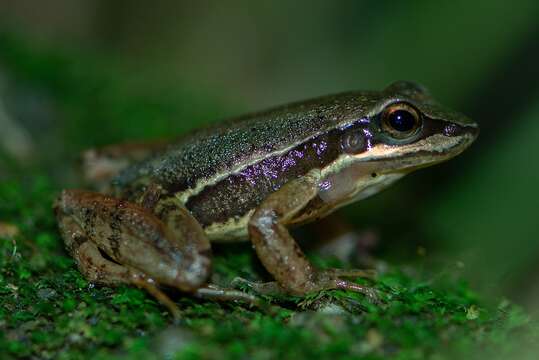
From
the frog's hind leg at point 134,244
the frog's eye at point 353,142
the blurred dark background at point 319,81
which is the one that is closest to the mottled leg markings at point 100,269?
the frog's hind leg at point 134,244

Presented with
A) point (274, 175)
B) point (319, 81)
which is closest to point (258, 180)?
point (274, 175)

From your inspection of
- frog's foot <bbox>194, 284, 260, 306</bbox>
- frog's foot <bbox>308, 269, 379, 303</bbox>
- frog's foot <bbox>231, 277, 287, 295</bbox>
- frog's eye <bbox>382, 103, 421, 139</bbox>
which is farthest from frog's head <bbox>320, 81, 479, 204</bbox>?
frog's foot <bbox>194, 284, 260, 306</bbox>

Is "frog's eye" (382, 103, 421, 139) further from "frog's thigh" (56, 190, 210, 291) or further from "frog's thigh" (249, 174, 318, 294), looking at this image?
"frog's thigh" (56, 190, 210, 291)

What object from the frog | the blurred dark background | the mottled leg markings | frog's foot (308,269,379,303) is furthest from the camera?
the blurred dark background

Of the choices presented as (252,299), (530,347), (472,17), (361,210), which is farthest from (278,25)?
(530,347)

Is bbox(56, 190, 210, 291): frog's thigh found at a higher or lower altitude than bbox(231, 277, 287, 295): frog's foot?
higher

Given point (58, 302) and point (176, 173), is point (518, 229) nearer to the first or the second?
point (176, 173)

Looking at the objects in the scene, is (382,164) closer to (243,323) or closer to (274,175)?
(274,175)
